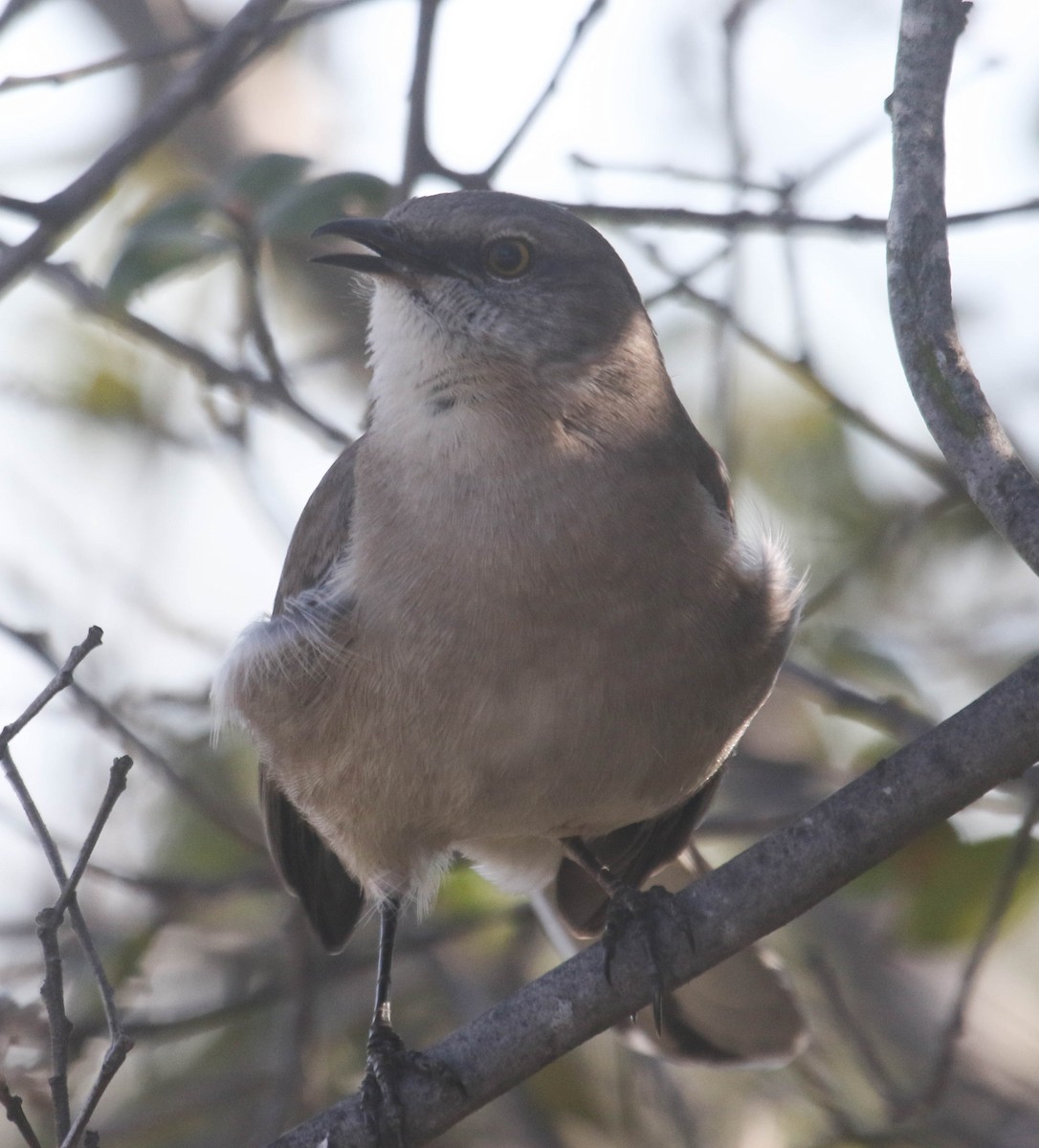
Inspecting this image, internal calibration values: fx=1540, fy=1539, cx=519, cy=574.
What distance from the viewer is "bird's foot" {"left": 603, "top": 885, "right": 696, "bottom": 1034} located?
3662mm

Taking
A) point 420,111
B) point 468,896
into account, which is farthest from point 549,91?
point 468,896

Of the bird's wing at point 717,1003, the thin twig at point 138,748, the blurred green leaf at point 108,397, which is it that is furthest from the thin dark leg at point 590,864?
the blurred green leaf at point 108,397

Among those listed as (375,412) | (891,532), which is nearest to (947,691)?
(891,532)

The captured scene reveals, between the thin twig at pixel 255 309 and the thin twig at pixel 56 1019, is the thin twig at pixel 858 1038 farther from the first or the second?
Answer: the thin twig at pixel 56 1019

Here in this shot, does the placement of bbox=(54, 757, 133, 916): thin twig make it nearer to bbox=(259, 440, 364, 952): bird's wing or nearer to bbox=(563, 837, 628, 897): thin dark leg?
bbox=(259, 440, 364, 952): bird's wing

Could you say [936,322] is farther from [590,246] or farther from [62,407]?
[62,407]

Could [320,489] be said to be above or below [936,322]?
above

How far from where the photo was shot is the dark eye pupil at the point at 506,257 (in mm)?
4504

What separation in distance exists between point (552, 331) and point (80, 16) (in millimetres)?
5305

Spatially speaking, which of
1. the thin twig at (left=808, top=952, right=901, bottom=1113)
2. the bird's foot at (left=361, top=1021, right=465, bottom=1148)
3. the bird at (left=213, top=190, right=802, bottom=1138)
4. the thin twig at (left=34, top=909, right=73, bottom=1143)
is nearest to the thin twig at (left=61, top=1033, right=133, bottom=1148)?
the thin twig at (left=34, top=909, right=73, bottom=1143)

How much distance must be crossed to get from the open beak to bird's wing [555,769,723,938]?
1798 mm

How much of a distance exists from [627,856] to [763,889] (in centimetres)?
179

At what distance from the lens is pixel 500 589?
3.95 m

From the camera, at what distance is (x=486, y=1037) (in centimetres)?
339
